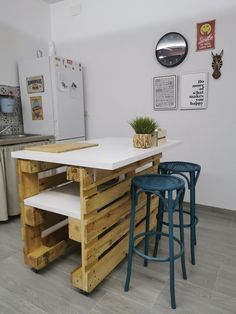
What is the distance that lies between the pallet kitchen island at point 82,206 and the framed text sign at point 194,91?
1097mm

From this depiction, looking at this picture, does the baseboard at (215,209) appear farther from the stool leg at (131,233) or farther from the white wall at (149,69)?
the stool leg at (131,233)

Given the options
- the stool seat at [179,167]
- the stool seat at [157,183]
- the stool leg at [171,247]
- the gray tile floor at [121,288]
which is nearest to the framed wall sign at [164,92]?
the stool seat at [179,167]

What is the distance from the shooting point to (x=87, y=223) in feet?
4.74

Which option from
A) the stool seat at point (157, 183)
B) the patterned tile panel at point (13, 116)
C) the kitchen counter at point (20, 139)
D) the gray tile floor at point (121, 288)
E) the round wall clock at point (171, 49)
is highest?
the round wall clock at point (171, 49)

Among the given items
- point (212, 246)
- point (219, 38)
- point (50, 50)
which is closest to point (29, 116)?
point (50, 50)

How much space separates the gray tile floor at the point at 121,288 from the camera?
1.50m

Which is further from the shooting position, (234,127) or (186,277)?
(234,127)

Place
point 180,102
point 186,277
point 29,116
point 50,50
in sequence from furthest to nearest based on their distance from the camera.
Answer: point 50,50 < point 29,116 < point 180,102 < point 186,277

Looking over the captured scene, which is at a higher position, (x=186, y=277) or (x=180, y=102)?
(x=180, y=102)

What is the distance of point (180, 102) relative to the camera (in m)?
2.97

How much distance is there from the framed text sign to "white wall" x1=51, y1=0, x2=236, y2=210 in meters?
0.07

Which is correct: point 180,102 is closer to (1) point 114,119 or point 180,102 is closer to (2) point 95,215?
(1) point 114,119

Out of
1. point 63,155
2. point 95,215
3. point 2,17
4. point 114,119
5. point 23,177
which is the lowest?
point 95,215

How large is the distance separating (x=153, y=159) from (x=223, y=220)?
3.97 ft
